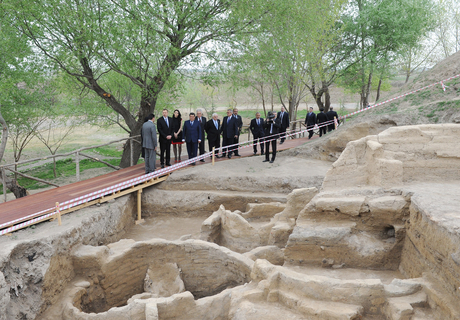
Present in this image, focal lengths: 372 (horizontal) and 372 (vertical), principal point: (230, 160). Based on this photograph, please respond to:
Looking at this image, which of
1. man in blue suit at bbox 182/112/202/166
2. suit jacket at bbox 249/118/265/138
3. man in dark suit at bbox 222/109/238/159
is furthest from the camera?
man in dark suit at bbox 222/109/238/159

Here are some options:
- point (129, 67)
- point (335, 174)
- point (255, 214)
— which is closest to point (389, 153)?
point (335, 174)

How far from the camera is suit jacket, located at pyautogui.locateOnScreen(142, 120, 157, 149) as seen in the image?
10.2m

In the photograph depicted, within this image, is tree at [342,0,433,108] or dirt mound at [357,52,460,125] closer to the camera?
dirt mound at [357,52,460,125]

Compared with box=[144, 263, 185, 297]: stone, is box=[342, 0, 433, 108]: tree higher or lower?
higher

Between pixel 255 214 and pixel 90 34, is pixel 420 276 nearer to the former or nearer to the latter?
pixel 255 214

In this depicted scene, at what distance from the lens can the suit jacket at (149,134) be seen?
10195 millimetres

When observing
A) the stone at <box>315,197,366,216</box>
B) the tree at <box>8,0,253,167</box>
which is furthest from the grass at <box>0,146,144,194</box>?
the stone at <box>315,197,366,216</box>

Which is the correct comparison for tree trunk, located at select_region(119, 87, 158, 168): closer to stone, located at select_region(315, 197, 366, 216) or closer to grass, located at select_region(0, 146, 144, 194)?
grass, located at select_region(0, 146, 144, 194)

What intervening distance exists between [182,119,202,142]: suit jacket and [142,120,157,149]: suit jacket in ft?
5.94

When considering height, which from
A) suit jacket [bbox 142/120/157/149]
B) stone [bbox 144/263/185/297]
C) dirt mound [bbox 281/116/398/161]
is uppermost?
suit jacket [bbox 142/120/157/149]

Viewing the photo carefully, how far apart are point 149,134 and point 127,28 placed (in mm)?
3504

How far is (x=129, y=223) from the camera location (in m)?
10.2

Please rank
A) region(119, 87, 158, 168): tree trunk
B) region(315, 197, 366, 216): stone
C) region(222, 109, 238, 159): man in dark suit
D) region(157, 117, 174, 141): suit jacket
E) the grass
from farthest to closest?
1. the grass
2. region(119, 87, 158, 168): tree trunk
3. region(222, 109, 238, 159): man in dark suit
4. region(157, 117, 174, 141): suit jacket
5. region(315, 197, 366, 216): stone

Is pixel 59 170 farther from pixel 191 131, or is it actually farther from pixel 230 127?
pixel 230 127
